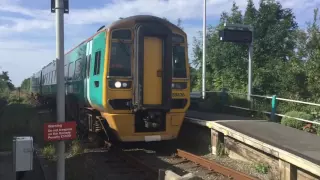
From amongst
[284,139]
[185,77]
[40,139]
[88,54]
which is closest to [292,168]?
[284,139]

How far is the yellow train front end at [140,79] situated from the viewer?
9.27 meters

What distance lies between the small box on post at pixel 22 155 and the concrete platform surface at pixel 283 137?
4.35 metres

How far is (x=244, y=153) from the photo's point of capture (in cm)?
875

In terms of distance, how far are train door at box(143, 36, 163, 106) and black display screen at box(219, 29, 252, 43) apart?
21.0ft

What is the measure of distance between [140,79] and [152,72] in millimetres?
383

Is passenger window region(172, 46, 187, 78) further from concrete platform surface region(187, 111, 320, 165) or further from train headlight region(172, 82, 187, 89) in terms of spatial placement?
concrete platform surface region(187, 111, 320, 165)

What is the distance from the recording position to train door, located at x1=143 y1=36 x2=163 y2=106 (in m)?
9.38

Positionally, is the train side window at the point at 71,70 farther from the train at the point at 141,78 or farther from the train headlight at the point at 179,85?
the train headlight at the point at 179,85

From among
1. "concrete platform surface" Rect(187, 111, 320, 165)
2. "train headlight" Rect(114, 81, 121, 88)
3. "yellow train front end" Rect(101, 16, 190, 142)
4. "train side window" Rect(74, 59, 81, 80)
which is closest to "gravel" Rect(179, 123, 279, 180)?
"concrete platform surface" Rect(187, 111, 320, 165)

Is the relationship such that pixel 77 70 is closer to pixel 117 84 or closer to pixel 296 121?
pixel 117 84

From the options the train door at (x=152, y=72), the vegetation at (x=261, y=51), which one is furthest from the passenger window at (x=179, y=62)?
the vegetation at (x=261, y=51)

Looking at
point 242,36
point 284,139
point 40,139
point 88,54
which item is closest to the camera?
point 284,139

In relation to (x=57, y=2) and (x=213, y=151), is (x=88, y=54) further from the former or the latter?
(x=57, y=2)

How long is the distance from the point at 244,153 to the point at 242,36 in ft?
24.6
